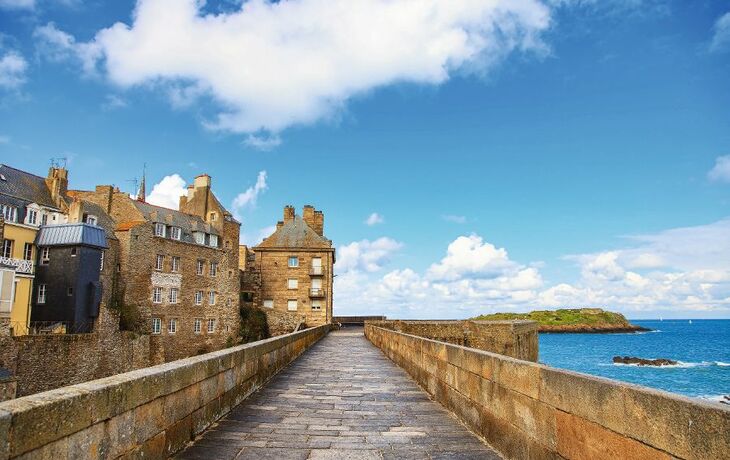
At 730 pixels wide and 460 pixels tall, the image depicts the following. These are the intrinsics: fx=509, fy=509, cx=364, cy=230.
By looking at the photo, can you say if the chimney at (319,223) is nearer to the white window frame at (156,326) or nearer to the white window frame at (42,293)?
the white window frame at (156,326)

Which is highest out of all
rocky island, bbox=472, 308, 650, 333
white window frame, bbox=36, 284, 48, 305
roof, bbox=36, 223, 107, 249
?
roof, bbox=36, 223, 107, 249

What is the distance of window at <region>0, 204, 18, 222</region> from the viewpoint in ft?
116

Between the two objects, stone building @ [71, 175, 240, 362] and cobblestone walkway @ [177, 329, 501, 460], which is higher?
stone building @ [71, 175, 240, 362]

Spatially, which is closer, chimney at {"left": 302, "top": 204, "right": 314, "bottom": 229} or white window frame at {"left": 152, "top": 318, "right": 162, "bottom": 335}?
white window frame at {"left": 152, "top": 318, "right": 162, "bottom": 335}

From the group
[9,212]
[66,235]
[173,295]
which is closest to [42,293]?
[66,235]

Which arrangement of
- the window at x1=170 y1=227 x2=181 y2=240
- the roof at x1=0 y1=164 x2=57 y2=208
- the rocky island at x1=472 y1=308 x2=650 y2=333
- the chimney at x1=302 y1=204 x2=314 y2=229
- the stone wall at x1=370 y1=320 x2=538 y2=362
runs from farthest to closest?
1. the rocky island at x1=472 y1=308 x2=650 y2=333
2. the chimney at x1=302 y1=204 x2=314 y2=229
3. the window at x1=170 y1=227 x2=181 y2=240
4. the roof at x1=0 y1=164 x2=57 y2=208
5. the stone wall at x1=370 y1=320 x2=538 y2=362

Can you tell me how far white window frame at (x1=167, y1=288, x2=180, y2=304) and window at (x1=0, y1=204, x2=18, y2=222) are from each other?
45.5 feet

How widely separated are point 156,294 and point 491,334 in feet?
106

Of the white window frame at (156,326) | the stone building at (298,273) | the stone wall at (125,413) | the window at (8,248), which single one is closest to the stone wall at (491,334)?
the stone wall at (125,413)

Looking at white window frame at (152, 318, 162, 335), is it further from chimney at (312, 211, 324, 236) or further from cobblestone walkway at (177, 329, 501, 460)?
cobblestone walkway at (177, 329, 501, 460)

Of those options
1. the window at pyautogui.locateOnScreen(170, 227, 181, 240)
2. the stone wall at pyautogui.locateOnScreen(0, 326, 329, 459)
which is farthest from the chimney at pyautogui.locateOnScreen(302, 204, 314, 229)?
the stone wall at pyautogui.locateOnScreen(0, 326, 329, 459)

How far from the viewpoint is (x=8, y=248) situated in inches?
1426

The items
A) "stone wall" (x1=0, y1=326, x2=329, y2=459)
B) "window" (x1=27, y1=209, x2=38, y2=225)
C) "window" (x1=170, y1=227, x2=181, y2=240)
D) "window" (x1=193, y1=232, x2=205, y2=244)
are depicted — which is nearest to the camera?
"stone wall" (x1=0, y1=326, x2=329, y2=459)

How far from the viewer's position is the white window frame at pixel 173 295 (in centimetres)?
4634
